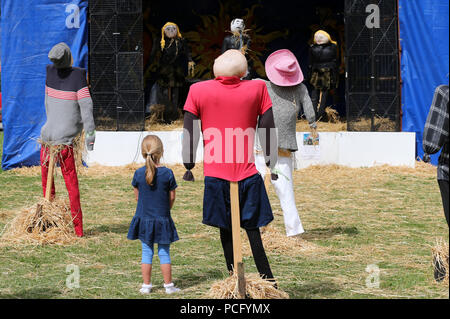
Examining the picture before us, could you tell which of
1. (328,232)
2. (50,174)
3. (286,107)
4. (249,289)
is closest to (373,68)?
(328,232)

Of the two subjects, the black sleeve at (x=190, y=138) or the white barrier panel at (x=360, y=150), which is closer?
the black sleeve at (x=190, y=138)

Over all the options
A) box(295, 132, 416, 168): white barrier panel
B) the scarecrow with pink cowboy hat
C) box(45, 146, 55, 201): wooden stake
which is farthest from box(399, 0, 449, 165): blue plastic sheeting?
box(45, 146, 55, 201): wooden stake

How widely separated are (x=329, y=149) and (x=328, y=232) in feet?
17.3

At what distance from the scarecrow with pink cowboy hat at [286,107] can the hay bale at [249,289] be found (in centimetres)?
222

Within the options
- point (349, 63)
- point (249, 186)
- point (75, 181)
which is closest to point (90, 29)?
point (349, 63)

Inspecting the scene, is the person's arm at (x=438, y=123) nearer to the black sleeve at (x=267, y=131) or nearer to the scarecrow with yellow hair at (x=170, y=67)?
the black sleeve at (x=267, y=131)

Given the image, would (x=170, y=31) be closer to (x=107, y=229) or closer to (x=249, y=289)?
(x=107, y=229)

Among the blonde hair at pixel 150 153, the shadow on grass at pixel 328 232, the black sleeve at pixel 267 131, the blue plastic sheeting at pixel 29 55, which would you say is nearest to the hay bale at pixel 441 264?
the black sleeve at pixel 267 131

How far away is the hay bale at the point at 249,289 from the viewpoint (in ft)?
16.9

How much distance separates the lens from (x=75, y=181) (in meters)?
7.99

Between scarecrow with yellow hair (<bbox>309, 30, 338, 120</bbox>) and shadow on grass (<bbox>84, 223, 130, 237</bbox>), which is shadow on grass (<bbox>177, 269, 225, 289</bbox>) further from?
scarecrow with yellow hair (<bbox>309, 30, 338, 120</bbox>)

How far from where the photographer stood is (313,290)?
19.6 ft

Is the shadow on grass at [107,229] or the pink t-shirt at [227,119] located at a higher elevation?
the pink t-shirt at [227,119]

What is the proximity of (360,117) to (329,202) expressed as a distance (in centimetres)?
344
